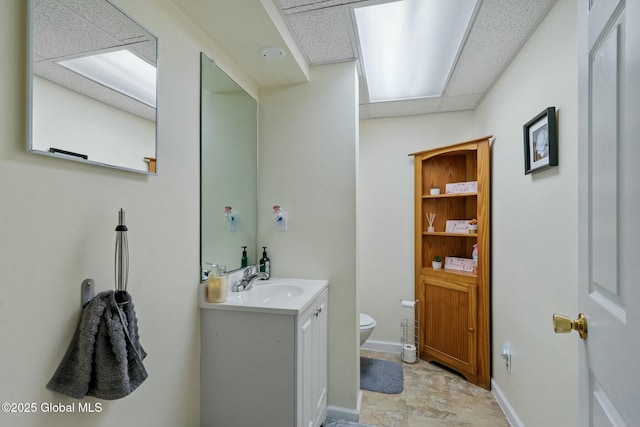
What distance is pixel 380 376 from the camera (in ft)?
7.95

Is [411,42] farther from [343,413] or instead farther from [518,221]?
[343,413]

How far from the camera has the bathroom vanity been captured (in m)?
1.35

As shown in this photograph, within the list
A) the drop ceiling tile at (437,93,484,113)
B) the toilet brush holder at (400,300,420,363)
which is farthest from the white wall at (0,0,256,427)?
the drop ceiling tile at (437,93,484,113)

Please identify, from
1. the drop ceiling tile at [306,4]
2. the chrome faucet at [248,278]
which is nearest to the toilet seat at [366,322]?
the chrome faucet at [248,278]

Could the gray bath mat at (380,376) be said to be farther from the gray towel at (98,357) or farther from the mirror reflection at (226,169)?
the gray towel at (98,357)

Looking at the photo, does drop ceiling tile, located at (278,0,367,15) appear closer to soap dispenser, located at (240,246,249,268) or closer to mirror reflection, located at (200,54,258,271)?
mirror reflection, located at (200,54,258,271)

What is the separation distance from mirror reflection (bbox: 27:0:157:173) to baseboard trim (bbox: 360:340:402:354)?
8.85 feet

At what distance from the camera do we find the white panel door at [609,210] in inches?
21.0

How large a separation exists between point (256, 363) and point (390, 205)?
2068 mm

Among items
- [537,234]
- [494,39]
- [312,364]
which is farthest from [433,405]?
[494,39]

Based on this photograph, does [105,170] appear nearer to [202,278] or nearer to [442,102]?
[202,278]

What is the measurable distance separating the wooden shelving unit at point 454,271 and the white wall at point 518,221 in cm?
9

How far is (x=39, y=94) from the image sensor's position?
0.78 m

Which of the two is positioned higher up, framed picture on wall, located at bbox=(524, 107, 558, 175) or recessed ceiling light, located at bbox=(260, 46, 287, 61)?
recessed ceiling light, located at bbox=(260, 46, 287, 61)
